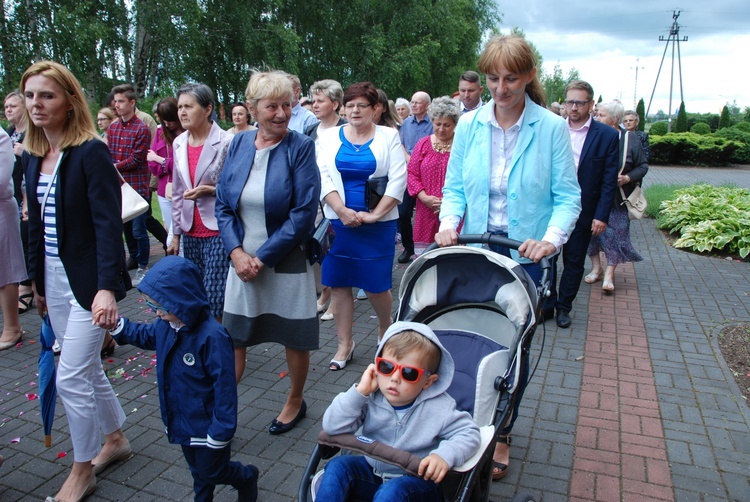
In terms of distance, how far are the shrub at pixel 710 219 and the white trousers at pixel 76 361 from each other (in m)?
9.23

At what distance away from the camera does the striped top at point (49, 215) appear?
312 centimetres

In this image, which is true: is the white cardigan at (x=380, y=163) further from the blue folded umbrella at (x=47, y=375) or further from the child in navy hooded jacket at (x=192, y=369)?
the blue folded umbrella at (x=47, y=375)

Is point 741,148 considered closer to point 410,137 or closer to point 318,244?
point 410,137

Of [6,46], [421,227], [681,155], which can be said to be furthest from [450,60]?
[421,227]

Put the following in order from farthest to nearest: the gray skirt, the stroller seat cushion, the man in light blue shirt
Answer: the man in light blue shirt
the gray skirt
the stroller seat cushion

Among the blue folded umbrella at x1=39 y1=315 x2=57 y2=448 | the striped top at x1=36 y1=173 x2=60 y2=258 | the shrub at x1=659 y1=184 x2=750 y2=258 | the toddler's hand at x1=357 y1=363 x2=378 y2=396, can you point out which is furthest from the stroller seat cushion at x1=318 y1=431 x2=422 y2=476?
the shrub at x1=659 y1=184 x2=750 y2=258

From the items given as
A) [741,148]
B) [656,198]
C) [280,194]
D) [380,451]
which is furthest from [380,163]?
[741,148]

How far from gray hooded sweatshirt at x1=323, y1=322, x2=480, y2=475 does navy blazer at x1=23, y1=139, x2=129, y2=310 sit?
58.8 inches

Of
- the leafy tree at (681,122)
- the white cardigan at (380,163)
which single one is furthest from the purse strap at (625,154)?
the leafy tree at (681,122)

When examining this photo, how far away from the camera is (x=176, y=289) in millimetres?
2799

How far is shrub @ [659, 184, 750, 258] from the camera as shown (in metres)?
9.48

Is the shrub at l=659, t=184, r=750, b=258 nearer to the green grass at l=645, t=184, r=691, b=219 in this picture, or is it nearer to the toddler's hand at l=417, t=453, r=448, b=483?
the green grass at l=645, t=184, r=691, b=219

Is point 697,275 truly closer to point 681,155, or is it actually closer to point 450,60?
point 681,155

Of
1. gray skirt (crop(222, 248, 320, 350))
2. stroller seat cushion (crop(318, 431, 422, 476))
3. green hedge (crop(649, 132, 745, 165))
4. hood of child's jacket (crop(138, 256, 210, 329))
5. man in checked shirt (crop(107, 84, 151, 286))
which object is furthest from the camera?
green hedge (crop(649, 132, 745, 165))
